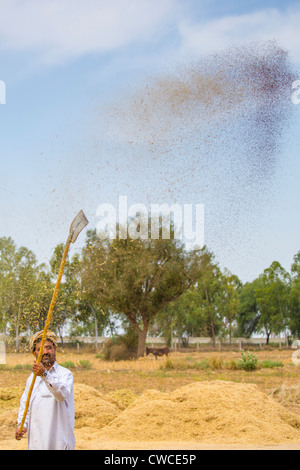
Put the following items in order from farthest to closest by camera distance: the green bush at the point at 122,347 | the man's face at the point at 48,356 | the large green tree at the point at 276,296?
the large green tree at the point at 276,296 → the green bush at the point at 122,347 → the man's face at the point at 48,356

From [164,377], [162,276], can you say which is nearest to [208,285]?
[162,276]

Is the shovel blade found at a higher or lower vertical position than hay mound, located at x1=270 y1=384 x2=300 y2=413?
higher

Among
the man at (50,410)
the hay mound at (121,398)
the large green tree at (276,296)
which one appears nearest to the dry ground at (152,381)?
the hay mound at (121,398)

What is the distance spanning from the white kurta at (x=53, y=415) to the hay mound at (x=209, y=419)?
5.72 m

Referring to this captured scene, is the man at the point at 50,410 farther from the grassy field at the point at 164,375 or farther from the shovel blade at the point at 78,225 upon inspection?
the grassy field at the point at 164,375

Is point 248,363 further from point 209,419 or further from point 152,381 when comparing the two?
point 209,419

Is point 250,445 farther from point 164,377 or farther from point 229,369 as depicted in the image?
point 229,369

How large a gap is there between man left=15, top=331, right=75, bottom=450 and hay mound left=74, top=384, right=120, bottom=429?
7.05 meters

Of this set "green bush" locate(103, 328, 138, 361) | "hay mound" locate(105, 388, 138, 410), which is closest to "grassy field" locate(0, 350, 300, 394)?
"hay mound" locate(105, 388, 138, 410)

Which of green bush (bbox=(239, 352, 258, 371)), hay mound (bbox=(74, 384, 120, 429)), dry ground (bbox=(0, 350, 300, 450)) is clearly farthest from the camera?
green bush (bbox=(239, 352, 258, 371))

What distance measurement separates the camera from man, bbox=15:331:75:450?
429cm

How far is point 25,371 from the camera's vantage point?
978 inches

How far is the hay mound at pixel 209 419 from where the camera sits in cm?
979

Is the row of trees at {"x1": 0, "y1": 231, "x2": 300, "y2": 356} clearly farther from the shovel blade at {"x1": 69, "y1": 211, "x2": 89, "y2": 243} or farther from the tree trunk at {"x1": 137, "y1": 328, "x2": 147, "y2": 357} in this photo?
the shovel blade at {"x1": 69, "y1": 211, "x2": 89, "y2": 243}
